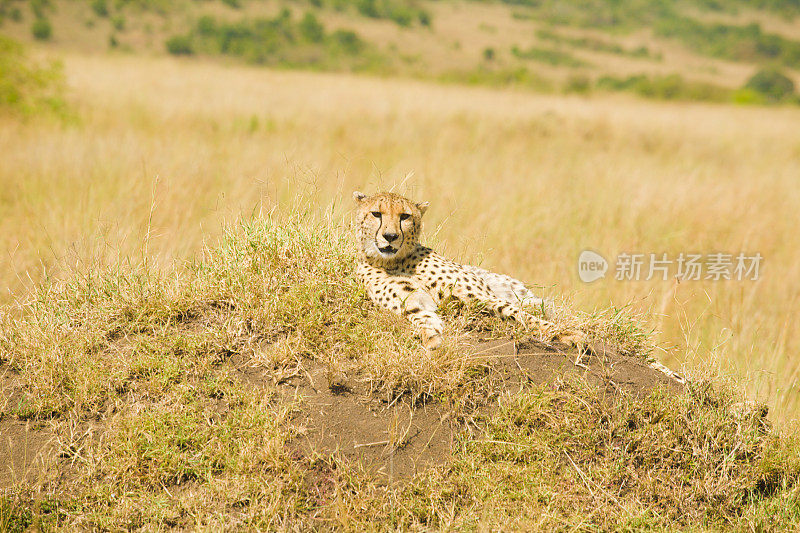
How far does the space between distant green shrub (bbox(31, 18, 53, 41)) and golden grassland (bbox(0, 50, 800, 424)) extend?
2782cm

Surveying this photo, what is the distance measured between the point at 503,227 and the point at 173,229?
3.03 metres

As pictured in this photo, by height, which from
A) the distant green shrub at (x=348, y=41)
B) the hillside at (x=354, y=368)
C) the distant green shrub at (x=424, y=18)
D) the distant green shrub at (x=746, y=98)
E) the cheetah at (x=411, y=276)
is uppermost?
the distant green shrub at (x=424, y=18)

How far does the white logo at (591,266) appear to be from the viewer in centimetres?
570

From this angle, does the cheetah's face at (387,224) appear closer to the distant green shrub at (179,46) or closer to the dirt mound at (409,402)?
the dirt mound at (409,402)

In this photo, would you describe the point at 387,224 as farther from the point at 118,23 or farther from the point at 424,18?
the point at 424,18

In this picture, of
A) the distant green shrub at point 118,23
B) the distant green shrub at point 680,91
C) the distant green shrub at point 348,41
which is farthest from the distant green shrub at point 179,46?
the distant green shrub at point 680,91

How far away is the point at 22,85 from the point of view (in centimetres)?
1086

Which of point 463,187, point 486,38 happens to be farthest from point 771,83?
point 463,187

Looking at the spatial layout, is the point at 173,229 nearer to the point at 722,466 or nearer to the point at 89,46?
the point at 722,466

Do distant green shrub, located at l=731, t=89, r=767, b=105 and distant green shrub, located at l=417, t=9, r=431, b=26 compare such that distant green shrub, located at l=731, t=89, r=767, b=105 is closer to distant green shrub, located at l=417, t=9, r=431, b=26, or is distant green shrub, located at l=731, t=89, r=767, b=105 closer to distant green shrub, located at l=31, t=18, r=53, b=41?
distant green shrub, located at l=417, t=9, r=431, b=26

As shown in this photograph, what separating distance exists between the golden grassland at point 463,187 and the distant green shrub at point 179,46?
92.4 feet

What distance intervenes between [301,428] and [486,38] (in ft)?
200

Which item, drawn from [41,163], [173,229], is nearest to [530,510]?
[173,229]

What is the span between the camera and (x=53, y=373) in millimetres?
A: 3205
